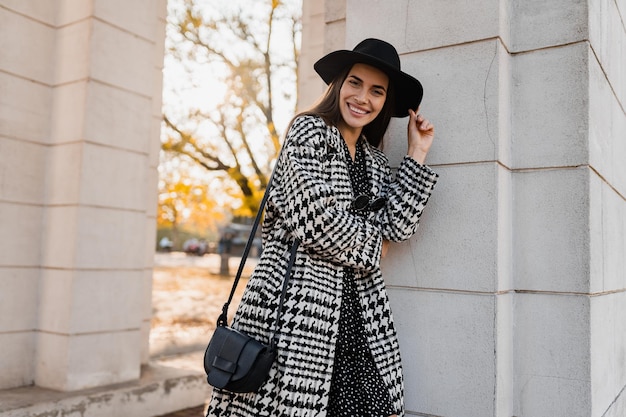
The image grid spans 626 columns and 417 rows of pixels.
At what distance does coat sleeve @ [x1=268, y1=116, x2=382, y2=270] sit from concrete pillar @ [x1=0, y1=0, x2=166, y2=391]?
281 cm

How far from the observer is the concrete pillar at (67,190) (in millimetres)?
4473

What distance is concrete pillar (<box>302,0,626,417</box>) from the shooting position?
2455 mm

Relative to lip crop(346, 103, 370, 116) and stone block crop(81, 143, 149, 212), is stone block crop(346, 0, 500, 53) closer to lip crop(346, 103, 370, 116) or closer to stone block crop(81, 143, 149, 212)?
lip crop(346, 103, 370, 116)

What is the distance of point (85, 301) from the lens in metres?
4.57

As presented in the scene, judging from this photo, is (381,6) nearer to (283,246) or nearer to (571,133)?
(571,133)

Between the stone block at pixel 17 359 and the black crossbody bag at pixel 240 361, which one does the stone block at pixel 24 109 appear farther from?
the black crossbody bag at pixel 240 361

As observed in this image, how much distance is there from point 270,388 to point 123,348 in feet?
10.3

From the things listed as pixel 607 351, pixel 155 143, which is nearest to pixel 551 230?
pixel 607 351

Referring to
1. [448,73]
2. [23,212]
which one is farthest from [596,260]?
[23,212]

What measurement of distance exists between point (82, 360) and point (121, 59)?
2.56 metres

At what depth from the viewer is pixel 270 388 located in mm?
2193

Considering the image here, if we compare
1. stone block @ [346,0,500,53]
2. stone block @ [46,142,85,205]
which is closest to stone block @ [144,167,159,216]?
stone block @ [46,142,85,205]

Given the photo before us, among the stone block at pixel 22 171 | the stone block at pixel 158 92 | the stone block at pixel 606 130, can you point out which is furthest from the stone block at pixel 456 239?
the stone block at pixel 158 92

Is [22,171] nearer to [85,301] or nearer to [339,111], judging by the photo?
[85,301]
